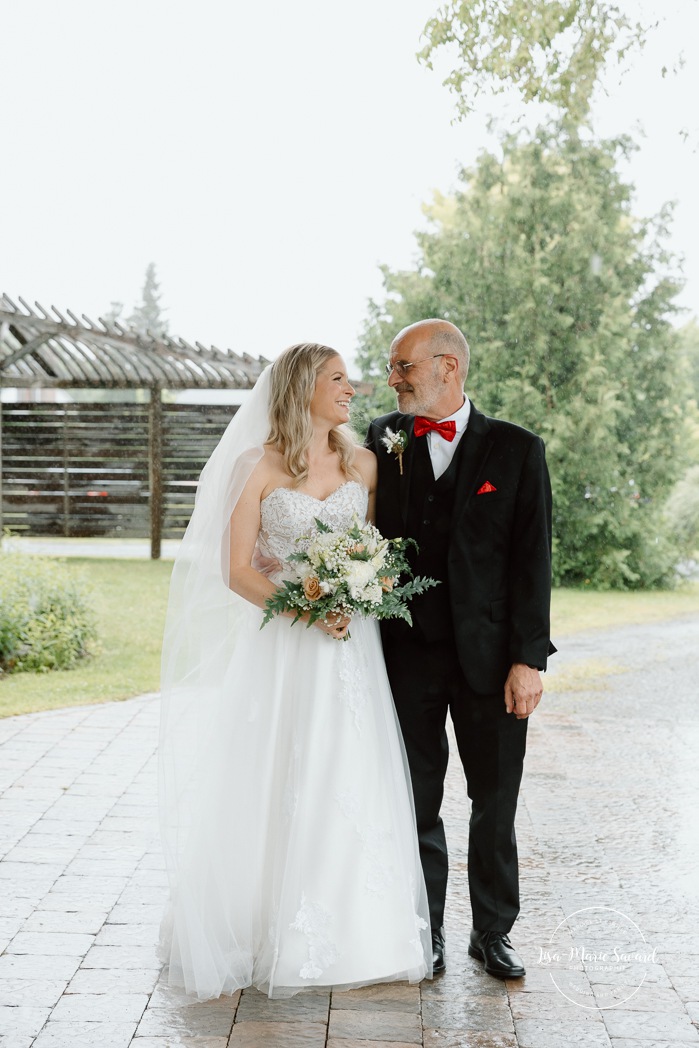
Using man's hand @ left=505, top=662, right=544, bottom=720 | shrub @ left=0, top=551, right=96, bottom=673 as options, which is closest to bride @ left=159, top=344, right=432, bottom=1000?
man's hand @ left=505, top=662, right=544, bottom=720

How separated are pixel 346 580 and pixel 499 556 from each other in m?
0.52

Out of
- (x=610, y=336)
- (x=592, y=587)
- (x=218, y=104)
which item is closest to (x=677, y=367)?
(x=610, y=336)

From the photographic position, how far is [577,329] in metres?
14.7

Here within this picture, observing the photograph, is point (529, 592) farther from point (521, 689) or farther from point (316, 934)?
point (316, 934)

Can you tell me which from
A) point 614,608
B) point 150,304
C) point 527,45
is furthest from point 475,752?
point 150,304

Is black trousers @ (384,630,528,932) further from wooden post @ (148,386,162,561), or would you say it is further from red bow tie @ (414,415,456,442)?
wooden post @ (148,386,162,561)

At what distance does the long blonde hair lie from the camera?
313cm

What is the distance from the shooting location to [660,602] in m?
13.5

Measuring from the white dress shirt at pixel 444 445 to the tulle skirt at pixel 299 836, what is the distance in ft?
1.66

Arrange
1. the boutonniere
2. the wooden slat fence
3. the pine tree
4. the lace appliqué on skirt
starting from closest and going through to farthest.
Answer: the lace appliqué on skirt
the boutonniere
the wooden slat fence
the pine tree

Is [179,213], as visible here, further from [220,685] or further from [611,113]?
[220,685]

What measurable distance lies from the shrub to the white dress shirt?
5.27 meters

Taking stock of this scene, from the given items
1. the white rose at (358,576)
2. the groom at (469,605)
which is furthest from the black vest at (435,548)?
the white rose at (358,576)

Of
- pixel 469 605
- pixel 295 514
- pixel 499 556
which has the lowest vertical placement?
pixel 469 605
